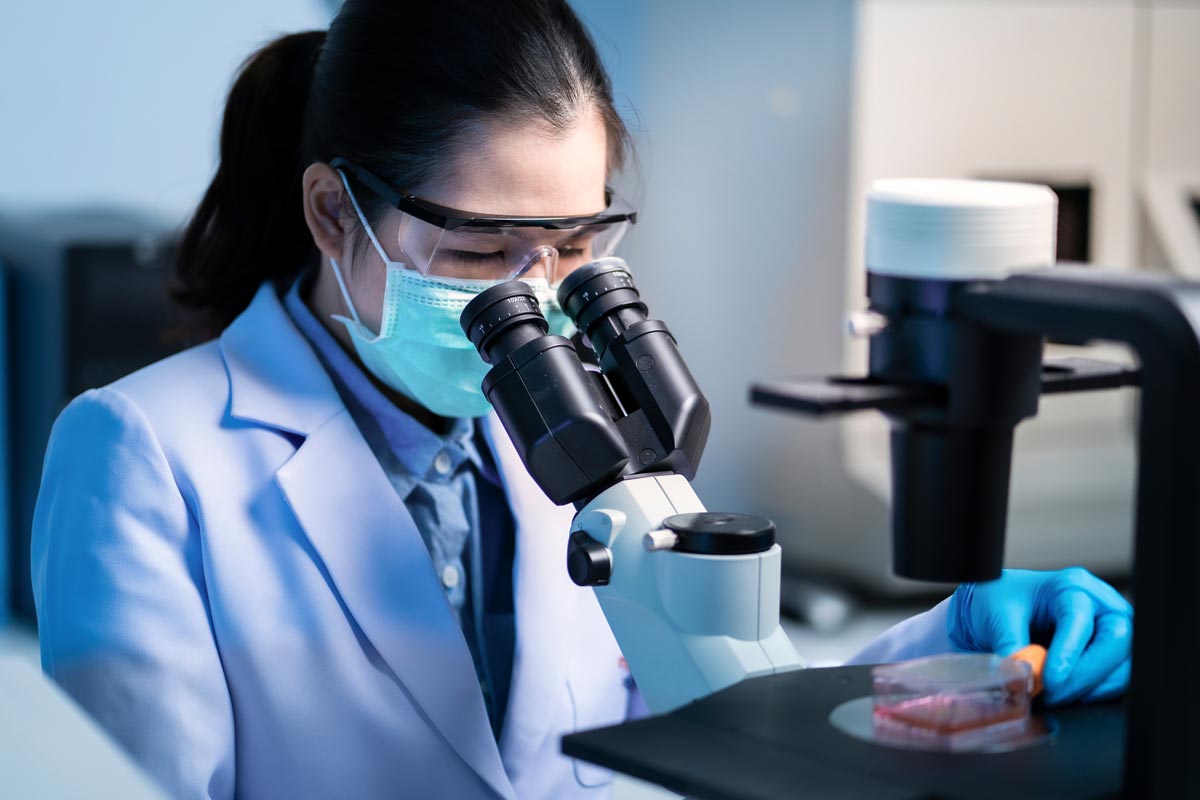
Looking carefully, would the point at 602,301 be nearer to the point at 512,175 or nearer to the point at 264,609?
the point at 512,175

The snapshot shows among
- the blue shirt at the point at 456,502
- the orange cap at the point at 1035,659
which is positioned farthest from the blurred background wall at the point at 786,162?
the orange cap at the point at 1035,659

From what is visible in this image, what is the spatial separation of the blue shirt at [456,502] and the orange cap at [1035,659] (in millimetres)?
556

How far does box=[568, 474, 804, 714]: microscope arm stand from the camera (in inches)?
36.0

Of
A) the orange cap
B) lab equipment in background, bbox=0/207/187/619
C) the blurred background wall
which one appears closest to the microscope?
the orange cap

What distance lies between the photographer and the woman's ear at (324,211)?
4.43 ft

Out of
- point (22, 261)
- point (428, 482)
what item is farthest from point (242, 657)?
point (22, 261)

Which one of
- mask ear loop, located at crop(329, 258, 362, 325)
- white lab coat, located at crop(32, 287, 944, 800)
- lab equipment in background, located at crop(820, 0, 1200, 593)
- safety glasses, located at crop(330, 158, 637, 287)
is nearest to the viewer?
white lab coat, located at crop(32, 287, 944, 800)

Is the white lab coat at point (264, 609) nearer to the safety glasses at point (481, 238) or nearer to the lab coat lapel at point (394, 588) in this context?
the lab coat lapel at point (394, 588)

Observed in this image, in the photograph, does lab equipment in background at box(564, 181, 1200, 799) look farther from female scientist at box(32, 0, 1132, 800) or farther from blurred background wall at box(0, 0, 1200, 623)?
blurred background wall at box(0, 0, 1200, 623)

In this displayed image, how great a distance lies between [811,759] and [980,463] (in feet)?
0.66

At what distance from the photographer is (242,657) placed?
121 cm

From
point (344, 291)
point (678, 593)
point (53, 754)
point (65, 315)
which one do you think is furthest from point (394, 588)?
point (65, 315)

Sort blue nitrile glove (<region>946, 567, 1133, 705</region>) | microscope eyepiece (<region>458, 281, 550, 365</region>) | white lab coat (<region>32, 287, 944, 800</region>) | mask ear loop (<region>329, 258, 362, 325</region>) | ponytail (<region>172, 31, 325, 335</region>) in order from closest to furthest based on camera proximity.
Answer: blue nitrile glove (<region>946, 567, 1133, 705</region>)
microscope eyepiece (<region>458, 281, 550, 365</region>)
white lab coat (<region>32, 287, 944, 800</region>)
mask ear loop (<region>329, 258, 362, 325</region>)
ponytail (<region>172, 31, 325, 335</region>)

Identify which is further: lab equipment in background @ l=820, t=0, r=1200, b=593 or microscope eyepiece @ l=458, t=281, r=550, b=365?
lab equipment in background @ l=820, t=0, r=1200, b=593
